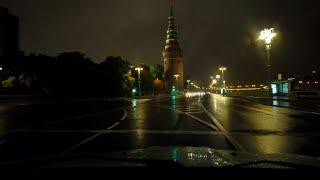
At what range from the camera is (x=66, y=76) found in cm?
10050

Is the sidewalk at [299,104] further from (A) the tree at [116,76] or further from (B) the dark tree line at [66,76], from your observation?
(A) the tree at [116,76]

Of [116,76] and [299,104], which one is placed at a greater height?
[116,76]

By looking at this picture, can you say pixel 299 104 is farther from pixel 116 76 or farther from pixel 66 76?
pixel 116 76

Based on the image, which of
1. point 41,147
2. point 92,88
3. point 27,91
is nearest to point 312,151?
point 41,147

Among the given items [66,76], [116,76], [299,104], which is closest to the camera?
[299,104]

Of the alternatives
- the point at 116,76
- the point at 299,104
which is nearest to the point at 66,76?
the point at 116,76

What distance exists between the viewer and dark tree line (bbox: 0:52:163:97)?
9659cm

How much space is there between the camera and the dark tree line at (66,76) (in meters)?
96.6

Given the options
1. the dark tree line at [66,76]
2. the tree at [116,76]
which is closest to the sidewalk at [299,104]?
the dark tree line at [66,76]

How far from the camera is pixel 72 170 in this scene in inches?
204

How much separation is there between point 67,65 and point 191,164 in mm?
99922

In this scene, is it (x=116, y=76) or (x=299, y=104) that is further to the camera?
(x=116, y=76)

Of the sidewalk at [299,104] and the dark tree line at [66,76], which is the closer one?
the sidewalk at [299,104]

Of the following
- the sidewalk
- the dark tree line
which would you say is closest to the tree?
the dark tree line
